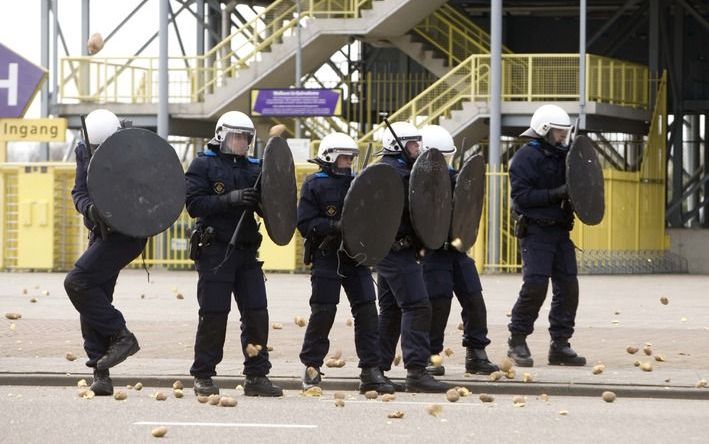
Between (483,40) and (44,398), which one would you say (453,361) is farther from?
(483,40)

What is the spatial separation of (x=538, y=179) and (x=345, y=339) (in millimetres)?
2900

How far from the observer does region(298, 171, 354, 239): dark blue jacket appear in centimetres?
1168

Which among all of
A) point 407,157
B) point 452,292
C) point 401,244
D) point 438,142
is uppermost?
point 438,142

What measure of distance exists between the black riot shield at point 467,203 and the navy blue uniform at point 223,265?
1816 mm

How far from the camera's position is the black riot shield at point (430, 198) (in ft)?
38.9

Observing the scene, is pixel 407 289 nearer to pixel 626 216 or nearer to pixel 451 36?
pixel 626 216

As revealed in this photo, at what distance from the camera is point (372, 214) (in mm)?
11586

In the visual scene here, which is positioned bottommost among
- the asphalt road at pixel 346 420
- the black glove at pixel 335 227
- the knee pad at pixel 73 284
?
the asphalt road at pixel 346 420

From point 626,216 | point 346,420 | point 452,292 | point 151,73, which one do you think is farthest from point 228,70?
point 346,420

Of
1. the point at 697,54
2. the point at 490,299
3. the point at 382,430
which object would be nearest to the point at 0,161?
the point at 490,299

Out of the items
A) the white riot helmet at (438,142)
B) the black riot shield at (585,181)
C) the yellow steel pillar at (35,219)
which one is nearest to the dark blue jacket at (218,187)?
the white riot helmet at (438,142)

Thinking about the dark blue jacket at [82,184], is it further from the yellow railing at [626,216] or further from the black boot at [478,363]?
the yellow railing at [626,216]

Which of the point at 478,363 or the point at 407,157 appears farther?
the point at 478,363

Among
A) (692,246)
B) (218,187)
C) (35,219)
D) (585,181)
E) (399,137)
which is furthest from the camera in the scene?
(692,246)
